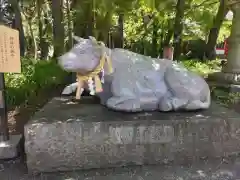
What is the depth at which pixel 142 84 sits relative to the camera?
317 cm

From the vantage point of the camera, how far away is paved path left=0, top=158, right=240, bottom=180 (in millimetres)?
2787

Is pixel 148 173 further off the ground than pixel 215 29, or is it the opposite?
pixel 215 29

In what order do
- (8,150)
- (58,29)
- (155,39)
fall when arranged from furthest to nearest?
(155,39)
(58,29)
(8,150)

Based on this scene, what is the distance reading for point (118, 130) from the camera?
285 cm

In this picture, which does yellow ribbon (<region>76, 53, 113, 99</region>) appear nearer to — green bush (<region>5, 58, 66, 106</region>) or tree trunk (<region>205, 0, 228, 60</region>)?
green bush (<region>5, 58, 66, 106</region>)

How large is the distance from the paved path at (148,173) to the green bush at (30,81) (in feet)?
10.4

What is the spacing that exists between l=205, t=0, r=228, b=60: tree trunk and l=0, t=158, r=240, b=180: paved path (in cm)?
624

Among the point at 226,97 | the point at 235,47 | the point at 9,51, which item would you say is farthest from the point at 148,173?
the point at 235,47

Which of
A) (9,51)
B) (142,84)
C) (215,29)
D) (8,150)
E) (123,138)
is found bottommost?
(8,150)

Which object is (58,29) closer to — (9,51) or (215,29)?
(9,51)

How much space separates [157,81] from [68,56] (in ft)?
3.35

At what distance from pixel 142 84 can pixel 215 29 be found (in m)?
8.71

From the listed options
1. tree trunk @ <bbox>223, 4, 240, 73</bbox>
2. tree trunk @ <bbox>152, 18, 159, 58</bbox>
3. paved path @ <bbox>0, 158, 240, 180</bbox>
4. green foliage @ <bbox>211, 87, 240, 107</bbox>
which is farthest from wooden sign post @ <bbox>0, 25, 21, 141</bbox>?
tree trunk @ <bbox>152, 18, 159, 58</bbox>

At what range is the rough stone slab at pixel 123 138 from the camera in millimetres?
2797
